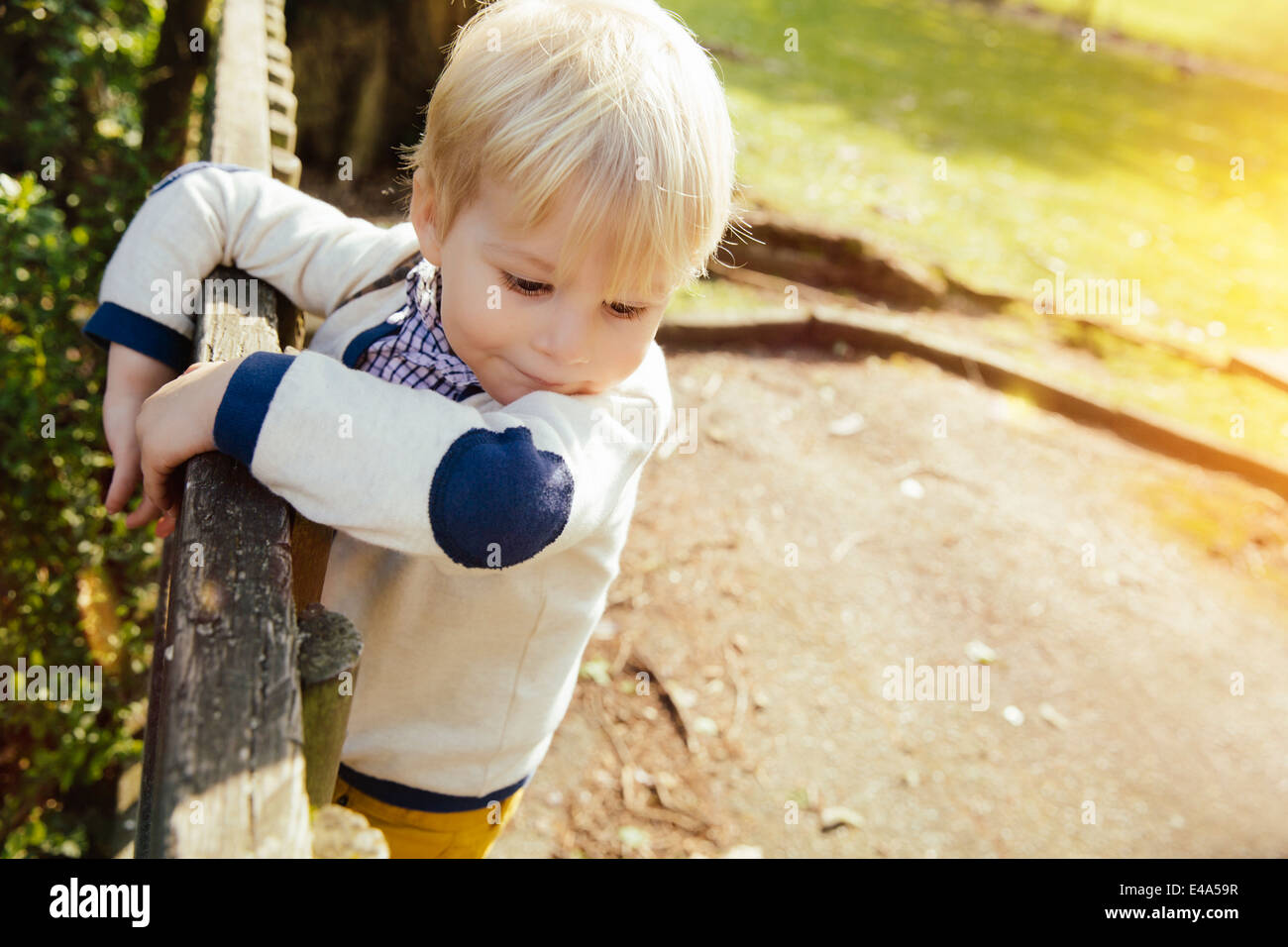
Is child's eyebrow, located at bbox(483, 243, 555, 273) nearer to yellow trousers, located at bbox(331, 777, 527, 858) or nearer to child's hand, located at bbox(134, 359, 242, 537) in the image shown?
child's hand, located at bbox(134, 359, 242, 537)

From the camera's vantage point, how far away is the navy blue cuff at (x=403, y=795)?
6.06ft

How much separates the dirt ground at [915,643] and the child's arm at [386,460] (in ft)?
6.86

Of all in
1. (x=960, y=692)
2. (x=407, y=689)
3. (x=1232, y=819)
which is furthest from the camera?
(x=960, y=692)

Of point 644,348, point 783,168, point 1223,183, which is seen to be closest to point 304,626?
point 644,348

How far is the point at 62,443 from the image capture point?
2.64 metres

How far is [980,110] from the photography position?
40.4 feet

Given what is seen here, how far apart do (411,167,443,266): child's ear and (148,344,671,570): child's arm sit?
43 centimetres

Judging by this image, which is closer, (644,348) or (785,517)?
(644,348)

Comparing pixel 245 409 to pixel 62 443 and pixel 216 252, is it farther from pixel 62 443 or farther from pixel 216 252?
pixel 62 443

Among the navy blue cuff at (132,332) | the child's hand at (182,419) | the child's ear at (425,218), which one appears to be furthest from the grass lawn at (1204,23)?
the child's hand at (182,419)

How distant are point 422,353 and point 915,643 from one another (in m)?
2.89
